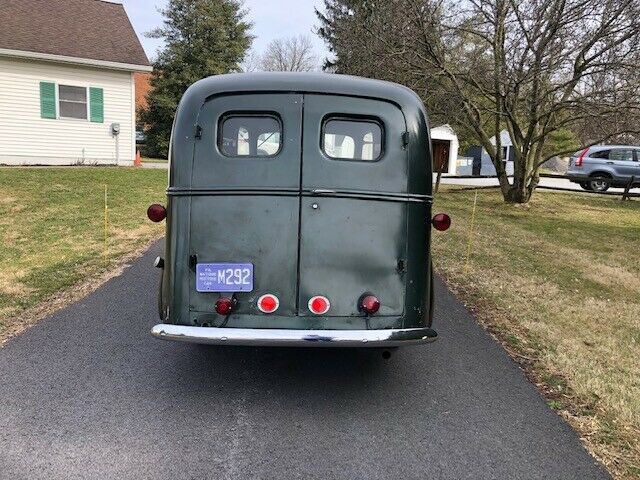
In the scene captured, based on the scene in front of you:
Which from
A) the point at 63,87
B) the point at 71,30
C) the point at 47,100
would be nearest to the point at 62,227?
the point at 47,100

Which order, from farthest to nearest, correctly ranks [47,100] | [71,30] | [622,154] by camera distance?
[622,154] → [71,30] → [47,100]

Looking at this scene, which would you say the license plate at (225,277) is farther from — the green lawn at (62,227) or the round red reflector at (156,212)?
the green lawn at (62,227)

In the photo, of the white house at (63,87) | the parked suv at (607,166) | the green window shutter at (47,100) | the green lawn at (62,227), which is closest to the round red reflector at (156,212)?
the green lawn at (62,227)

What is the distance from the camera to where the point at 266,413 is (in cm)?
356

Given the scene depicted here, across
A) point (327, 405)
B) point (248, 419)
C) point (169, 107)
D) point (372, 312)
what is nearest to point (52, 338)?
point (248, 419)

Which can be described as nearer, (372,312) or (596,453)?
(596,453)

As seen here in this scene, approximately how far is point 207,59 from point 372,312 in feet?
101

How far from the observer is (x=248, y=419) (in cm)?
347

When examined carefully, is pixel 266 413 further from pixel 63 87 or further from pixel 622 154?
pixel 622 154

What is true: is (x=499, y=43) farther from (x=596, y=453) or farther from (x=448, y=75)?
(x=596, y=453)

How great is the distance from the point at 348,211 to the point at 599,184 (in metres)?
21.7

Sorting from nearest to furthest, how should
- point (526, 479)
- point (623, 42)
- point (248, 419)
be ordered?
point (526, 479) < point (248, 419) < point (623, 42)

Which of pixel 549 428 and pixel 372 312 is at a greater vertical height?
pixel 372 312

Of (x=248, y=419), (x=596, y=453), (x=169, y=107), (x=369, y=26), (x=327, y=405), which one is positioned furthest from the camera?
(x=169, y=107)
